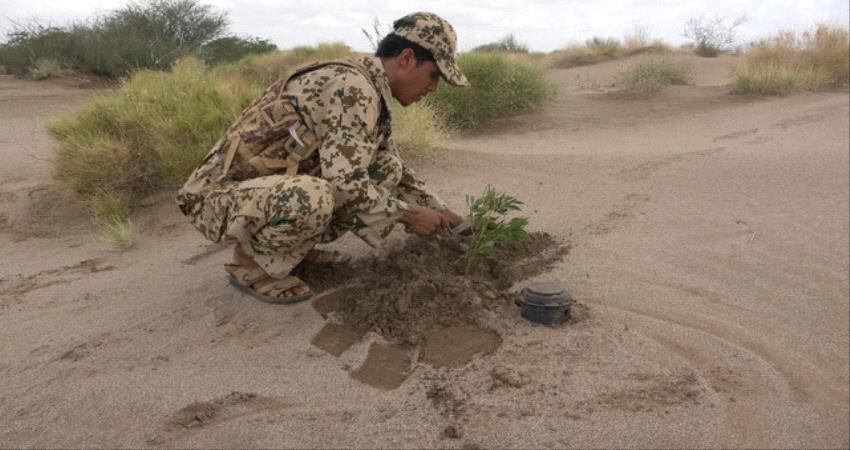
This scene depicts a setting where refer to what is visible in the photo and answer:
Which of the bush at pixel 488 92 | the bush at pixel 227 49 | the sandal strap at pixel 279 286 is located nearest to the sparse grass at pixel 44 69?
the bush at pixel 227 49

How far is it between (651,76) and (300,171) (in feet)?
28.2

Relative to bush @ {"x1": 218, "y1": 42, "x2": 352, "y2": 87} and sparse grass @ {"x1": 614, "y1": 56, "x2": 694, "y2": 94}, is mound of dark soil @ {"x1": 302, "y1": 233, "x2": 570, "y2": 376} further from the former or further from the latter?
sparse grass @ {"x1": 614, "y1": 56, "x2": 694, "y2": 94}

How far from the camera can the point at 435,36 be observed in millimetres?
2645

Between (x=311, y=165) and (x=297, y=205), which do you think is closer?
(x=297, y=205)

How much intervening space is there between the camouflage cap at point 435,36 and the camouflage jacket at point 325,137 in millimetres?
190

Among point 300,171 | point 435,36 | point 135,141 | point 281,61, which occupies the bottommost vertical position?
point 300,171

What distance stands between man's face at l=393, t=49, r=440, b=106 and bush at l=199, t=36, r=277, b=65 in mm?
10414

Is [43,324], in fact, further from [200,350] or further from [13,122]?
[13,122]

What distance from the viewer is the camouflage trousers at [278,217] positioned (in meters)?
2.52

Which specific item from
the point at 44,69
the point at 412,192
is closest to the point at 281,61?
the point at 44,69

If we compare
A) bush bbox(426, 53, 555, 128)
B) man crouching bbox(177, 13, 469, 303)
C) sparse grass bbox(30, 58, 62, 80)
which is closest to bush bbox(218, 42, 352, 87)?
bush bbox(426, 53, 555, 128)

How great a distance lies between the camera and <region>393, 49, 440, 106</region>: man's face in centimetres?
270

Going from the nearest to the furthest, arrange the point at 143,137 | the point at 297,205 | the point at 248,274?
1. the point at 297,205
2. the point at 248,274
3. the point at 143,137

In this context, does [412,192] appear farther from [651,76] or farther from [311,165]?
[651,76]
